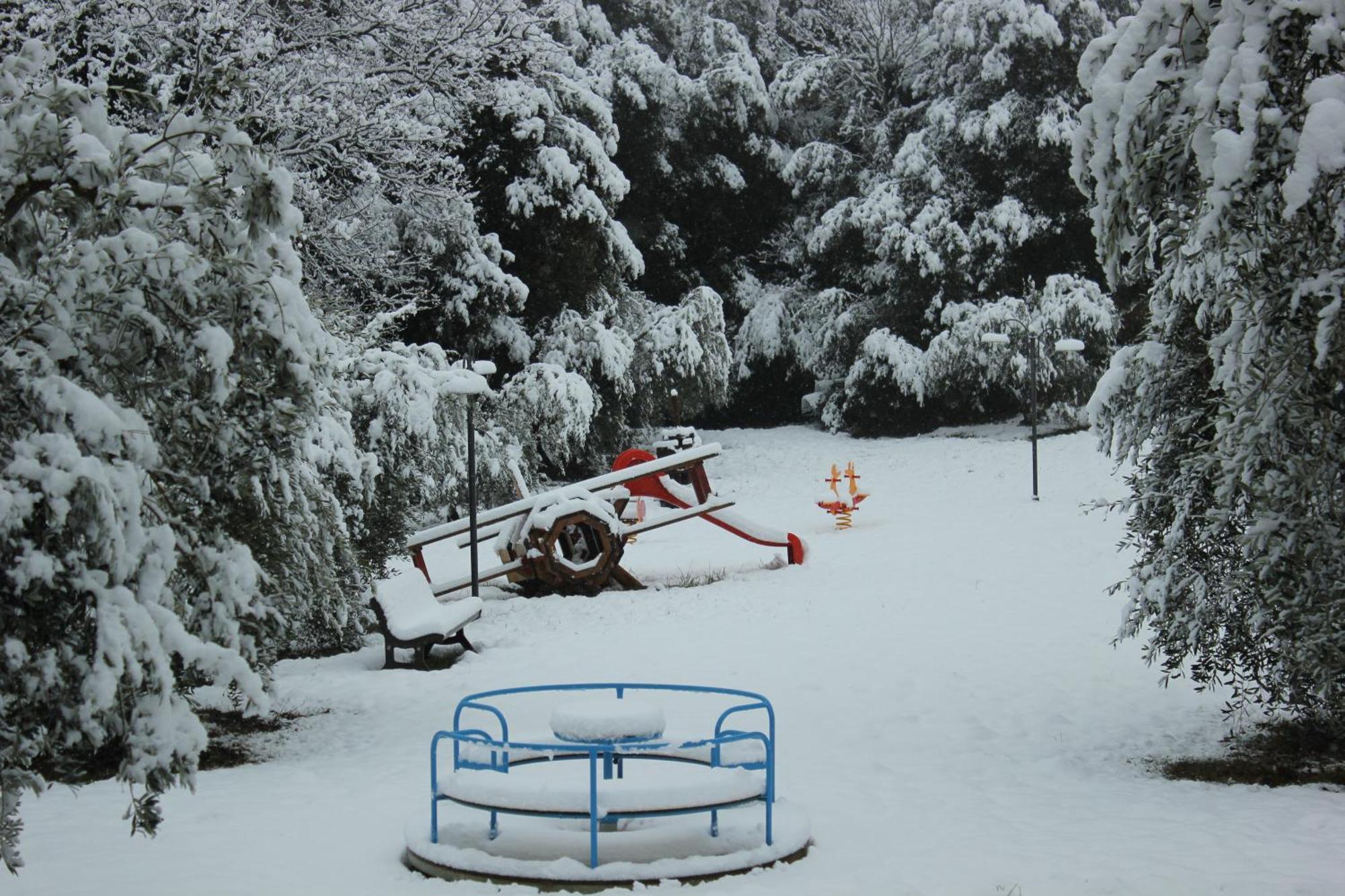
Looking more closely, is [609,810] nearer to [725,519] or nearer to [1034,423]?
[725,519]

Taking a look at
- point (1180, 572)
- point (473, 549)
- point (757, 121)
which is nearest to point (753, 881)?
point (1180, 572)

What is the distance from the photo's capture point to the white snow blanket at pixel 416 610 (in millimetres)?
11047

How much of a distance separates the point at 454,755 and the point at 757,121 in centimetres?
2568

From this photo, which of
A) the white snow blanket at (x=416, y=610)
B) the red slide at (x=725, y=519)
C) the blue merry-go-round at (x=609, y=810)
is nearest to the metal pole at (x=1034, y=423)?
the red slide at (x=725, y=519)

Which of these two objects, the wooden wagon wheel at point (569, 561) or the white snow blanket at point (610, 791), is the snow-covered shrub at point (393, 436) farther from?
the white snow blanket at point (610, 791)

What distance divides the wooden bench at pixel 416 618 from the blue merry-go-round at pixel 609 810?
394 centimetres

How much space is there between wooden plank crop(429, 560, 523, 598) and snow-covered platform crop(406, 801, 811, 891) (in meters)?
7.19

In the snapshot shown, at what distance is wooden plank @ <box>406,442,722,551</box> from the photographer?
558 inches

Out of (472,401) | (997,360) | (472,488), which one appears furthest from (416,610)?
(997,360)

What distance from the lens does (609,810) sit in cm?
580

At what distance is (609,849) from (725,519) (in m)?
9.89

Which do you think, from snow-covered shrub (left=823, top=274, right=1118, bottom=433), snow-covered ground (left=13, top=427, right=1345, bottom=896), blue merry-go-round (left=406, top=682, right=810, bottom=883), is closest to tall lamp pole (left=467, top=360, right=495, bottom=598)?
snow-covered ground (left=13, top=427, right=1345, bottom=896)

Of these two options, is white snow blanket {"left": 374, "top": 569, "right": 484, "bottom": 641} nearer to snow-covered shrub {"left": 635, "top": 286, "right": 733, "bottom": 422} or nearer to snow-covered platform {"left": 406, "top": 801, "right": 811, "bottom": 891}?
snow-covered platform {"left": 406, "top": 801, "right": 811, "bottom": 891}

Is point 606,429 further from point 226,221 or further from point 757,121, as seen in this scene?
point 226,221
